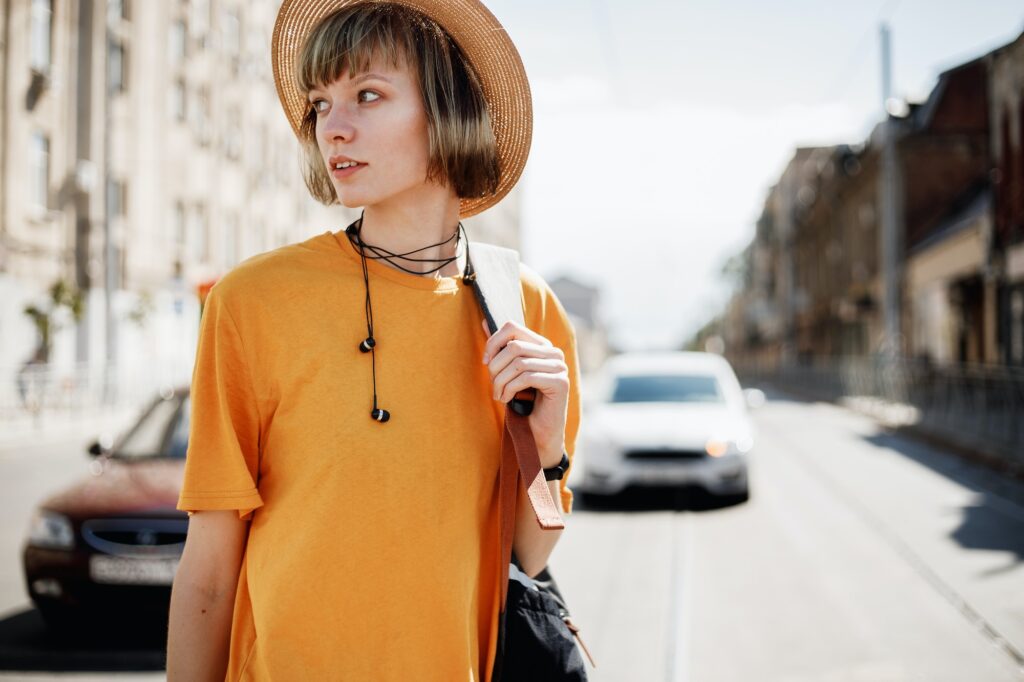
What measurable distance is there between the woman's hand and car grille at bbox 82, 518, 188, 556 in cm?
412

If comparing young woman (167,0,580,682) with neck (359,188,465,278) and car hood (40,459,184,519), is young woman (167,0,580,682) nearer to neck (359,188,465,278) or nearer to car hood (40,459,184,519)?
neck (359,188,465,278)

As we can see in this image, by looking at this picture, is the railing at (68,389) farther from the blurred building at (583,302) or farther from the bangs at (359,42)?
the blurred building at (583,302)

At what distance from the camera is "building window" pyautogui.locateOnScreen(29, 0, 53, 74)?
24.3 m

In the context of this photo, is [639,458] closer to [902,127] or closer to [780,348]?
[902,127]

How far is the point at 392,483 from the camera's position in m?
1.59

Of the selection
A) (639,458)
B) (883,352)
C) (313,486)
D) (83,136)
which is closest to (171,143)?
(83,136)

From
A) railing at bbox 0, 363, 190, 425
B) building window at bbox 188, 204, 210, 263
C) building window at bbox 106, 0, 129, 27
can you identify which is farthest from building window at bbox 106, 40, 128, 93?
railing at bbox 0, 363, 190, 425

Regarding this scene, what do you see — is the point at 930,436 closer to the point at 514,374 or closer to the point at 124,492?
the point at 124,492

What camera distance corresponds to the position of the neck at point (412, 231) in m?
1.79

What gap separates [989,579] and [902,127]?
3430 cm

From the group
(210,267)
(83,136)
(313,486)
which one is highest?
(83,136)

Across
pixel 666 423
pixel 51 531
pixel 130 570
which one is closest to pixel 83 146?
pixel 666 423

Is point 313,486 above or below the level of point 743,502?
above

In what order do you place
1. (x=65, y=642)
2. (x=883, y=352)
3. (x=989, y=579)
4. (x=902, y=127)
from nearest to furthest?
(x=65, y=642), (x=989, y=579), (x=883, y=352), (x=902, y=127)
